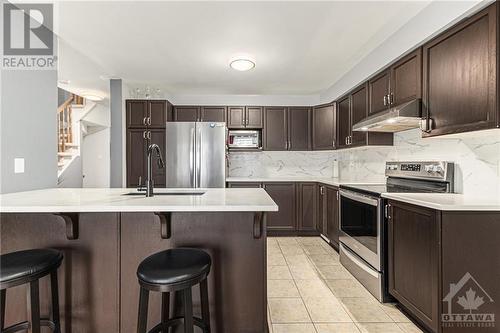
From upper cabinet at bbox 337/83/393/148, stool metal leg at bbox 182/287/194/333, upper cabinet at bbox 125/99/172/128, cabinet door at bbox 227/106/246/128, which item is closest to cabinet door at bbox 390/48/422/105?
upper cabinet at bbox 337/83/393/148

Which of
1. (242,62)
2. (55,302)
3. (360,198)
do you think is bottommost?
(55,302)

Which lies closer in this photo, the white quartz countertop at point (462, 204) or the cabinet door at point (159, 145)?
the white quartz countertop at point (462, 204)

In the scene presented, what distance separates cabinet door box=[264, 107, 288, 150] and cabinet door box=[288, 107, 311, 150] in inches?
3.6

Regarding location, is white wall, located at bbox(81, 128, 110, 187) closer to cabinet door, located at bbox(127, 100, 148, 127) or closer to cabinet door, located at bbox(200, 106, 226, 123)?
cabinet door, located at bbox(127, 100, 148, 127)

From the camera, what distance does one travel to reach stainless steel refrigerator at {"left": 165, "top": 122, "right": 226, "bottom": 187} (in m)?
4.09

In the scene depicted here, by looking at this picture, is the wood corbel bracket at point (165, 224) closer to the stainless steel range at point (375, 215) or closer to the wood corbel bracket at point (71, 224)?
the wood corbel bracket at point (71, 224)

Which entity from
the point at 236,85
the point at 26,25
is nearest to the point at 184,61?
the point at 236,85

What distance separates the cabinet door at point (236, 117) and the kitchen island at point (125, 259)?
10.3 feet

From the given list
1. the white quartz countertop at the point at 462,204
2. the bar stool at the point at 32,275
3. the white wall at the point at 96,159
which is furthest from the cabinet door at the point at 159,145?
the white quartz countertop at the point at 462,204

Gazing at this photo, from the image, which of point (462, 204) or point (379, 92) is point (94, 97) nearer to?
point (379, 92)

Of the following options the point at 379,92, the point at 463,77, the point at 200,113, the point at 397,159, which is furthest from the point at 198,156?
the point at 463,77

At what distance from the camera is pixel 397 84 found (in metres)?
2.57

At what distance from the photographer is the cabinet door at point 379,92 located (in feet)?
9.07

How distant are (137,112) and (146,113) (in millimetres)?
146
